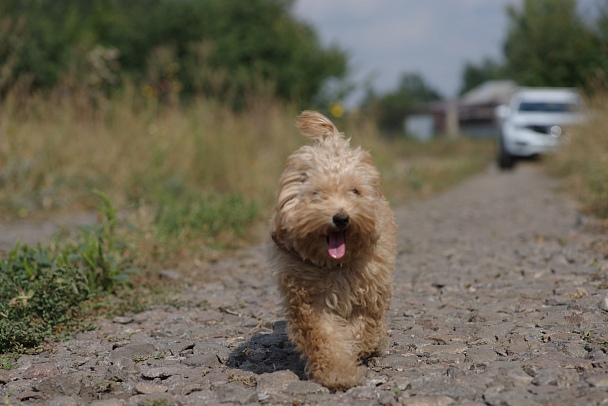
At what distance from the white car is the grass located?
4.81 metres

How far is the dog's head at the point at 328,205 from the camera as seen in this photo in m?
3.57

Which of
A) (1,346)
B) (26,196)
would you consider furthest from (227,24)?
(1,346)

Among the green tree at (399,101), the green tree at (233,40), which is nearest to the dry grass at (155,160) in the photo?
the green tree at (399,101)

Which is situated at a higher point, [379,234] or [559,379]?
[379,234]

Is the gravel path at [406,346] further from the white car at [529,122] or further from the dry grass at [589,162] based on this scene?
the white car at [529,122]

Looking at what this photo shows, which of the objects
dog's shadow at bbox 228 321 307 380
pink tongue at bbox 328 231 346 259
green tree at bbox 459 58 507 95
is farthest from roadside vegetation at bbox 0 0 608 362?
green tree at bbox 459 58 507 95

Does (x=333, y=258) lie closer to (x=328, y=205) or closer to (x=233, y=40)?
(x=328, y=205)

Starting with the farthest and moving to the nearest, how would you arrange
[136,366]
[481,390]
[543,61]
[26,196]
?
[543,61]
[26,196]
[136,366]
[481,390]

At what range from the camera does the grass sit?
202 inches

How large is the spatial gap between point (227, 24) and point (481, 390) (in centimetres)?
2485

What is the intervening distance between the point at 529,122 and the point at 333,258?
16.7 meters

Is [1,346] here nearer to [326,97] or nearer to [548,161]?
[548,161]

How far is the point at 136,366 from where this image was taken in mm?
4051

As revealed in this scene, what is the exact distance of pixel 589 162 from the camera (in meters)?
11.2
